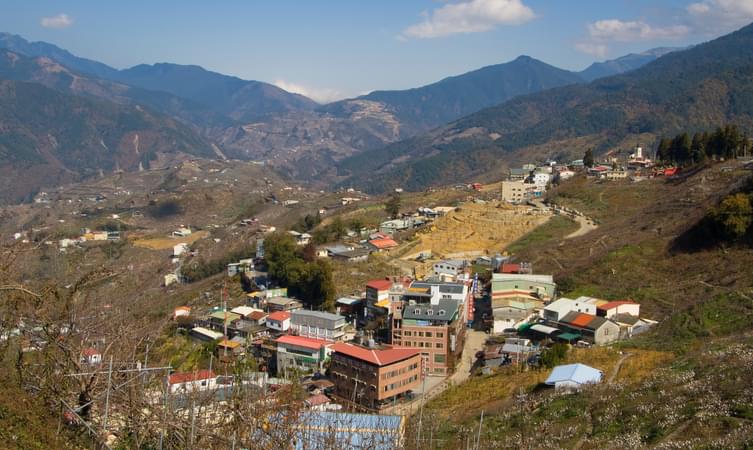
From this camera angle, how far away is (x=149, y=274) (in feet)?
156

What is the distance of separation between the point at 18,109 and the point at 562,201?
19343cm

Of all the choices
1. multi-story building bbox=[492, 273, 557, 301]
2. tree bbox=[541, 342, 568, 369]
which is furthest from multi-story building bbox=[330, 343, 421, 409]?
multi-story building bbox=[492, 273, 557, 301]

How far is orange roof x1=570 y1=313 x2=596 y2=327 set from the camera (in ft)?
67.9

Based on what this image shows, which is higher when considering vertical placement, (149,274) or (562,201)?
(562,201)

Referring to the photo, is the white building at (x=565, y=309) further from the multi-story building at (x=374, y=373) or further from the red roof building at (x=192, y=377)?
the red roof building at (x=192, y=377)

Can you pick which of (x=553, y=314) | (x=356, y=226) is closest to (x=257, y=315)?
(x=553, y=314)

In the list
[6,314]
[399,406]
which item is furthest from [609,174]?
[6,314]

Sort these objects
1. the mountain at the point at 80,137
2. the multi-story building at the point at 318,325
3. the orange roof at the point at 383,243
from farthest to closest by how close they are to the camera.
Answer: the mountain at the point at 80,137, the orange roof at the point at 383,243, the multi-story building at the point at 318,325

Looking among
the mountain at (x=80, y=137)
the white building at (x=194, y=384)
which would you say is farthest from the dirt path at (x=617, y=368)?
the mountain at (x=80, y=137)

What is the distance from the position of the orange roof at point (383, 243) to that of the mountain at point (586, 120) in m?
61.8

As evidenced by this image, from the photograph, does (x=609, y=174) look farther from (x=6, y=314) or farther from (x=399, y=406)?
(x=6, y=314)

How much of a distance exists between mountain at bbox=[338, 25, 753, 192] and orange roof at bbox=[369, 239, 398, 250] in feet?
203

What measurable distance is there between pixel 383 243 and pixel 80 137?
580 ft

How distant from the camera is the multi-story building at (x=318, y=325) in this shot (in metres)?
23.2
